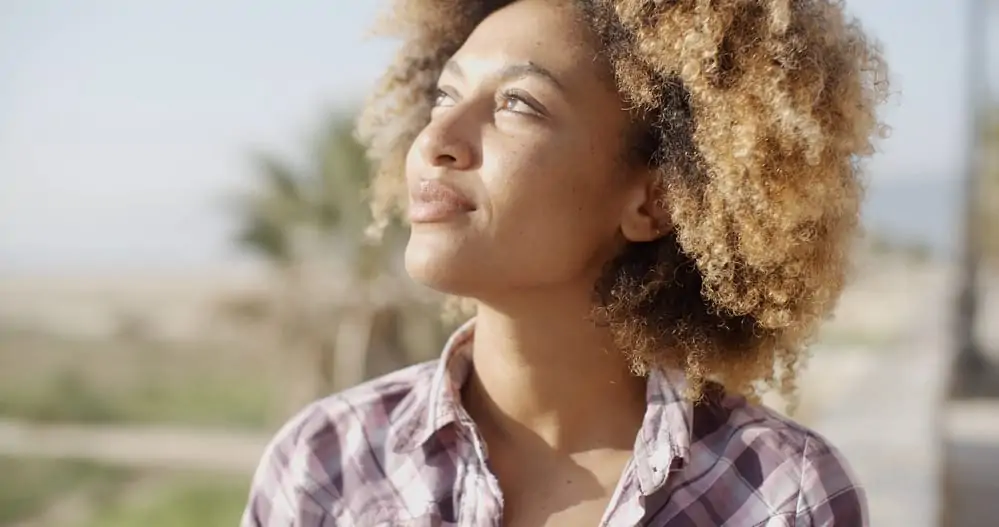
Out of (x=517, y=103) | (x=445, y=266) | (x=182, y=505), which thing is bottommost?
(x=182, y=505)

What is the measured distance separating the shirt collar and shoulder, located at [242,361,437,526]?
Result: 3 centimetres

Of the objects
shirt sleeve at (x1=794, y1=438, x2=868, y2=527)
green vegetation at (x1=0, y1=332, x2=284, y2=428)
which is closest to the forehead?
shirt sleeve at (x1=794, y1=438, x2=868, y2=527)

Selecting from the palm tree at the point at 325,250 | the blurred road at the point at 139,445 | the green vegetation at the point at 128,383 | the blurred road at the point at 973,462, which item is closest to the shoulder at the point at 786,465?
the blurred road at the point at 973,462

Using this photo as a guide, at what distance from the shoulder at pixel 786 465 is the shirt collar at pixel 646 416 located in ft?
0.15

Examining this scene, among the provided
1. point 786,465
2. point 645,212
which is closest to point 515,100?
point 645,212

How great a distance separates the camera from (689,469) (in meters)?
1.48

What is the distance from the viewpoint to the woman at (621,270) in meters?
1.40

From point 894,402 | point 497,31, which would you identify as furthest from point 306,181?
point 497,31

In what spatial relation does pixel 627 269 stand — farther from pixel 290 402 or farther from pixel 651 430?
pixel 290 402

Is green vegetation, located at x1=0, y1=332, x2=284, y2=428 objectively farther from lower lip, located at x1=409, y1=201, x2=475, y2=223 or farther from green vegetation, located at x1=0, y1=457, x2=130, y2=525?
lower lip, located at x1=409, y1=201, x2=475, y2=223

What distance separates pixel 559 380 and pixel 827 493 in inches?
15.9

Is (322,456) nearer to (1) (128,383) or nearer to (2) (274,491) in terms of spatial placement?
(2) (274,491)

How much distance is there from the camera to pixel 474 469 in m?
1.52

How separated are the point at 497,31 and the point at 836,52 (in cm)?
47
